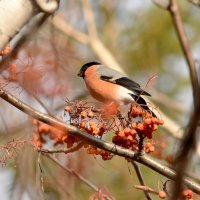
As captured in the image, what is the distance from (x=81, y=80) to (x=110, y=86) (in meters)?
1.85

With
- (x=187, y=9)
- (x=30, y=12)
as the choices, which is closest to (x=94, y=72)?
(x=30, y=12)

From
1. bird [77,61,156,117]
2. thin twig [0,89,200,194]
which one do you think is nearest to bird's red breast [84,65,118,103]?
bird [77,61,156,117]

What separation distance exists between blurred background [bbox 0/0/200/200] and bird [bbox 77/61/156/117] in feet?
0.48

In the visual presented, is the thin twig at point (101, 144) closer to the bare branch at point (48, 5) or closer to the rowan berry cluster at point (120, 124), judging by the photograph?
the rowan berry cluster at point (120, 124)

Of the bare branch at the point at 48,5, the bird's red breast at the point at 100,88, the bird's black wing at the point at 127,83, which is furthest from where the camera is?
the bird's red breast at the point at 100,88

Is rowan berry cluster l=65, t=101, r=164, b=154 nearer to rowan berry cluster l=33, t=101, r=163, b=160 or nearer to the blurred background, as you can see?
rowan berry cluster l=33, t=101, r=163, b=160

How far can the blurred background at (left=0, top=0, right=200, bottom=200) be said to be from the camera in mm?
2182

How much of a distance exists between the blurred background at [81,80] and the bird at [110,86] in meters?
0.15

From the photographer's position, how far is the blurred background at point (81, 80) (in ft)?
7.16

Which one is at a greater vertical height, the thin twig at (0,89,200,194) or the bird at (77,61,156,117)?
the bird at (77,61,156,117)

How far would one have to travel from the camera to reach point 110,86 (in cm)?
321

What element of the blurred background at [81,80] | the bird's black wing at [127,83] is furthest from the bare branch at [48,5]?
the bird's black wing at [127,83]

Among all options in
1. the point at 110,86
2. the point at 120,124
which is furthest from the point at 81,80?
the point at 120,124

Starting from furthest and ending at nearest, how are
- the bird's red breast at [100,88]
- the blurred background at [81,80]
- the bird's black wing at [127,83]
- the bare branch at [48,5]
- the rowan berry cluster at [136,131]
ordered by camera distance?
the bird's red breast at [100,88] → the bird's black wing at [127,83] → the blurred background at [81,80] → the rowan berry cluster at [136,131] → the bare branch at [48,5]
